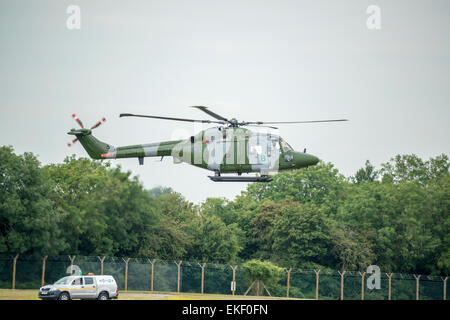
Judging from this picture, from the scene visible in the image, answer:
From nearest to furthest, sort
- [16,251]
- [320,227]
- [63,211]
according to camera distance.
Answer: [16,251]
[63,211]
[320,227]

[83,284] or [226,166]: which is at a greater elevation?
[226,166]

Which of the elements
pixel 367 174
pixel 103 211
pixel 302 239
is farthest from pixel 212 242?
pixel 367 174

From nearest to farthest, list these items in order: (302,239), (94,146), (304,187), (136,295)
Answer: (94,146)
(136,295)
(302,239)
(304,187)

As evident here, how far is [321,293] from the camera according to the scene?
47.8m

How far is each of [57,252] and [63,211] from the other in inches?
130

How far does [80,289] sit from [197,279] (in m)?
15.0

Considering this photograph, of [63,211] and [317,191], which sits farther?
[317,191]

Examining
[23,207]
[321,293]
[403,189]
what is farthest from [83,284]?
[403,189]

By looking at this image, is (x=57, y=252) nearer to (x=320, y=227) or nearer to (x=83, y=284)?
(x=83, y=284)

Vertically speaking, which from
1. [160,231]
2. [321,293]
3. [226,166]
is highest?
[226,166]

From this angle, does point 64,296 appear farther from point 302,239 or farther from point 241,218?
point 241,218

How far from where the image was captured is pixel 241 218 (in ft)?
233
